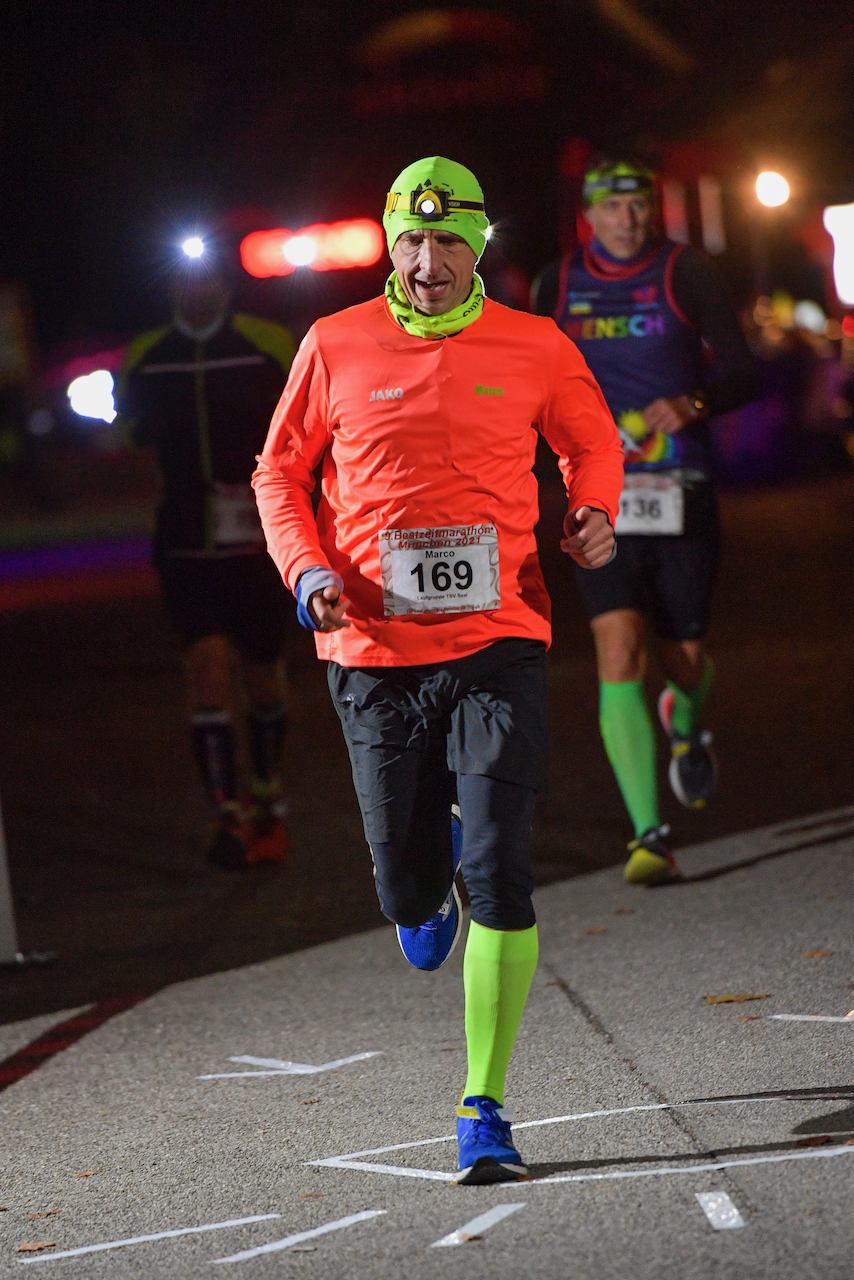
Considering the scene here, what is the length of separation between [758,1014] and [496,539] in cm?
166

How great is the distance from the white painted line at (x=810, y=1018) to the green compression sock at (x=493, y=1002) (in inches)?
47.2

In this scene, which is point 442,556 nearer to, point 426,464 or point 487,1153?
point 426,464

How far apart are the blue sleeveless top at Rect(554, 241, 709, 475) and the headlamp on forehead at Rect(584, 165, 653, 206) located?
220 mm

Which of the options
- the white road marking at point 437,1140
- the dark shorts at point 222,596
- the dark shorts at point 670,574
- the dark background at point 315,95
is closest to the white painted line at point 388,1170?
the white road marking at point 437,1140

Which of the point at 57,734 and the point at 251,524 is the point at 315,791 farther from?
the point at 57,734

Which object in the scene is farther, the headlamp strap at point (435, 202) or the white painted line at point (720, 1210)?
the headlamp strap at point (435, 202)

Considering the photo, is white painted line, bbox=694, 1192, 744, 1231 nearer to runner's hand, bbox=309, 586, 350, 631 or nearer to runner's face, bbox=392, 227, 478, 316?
runner's hand, bbox=309, 586, 350, 631

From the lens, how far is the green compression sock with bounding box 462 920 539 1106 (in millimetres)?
3699

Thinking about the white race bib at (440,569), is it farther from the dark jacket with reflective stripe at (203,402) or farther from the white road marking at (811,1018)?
the dark jacket with reflective stripe at (203,402)

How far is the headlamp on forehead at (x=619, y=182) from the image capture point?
6.19 m

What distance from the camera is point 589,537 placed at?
3.88 metres

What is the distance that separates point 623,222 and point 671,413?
27.1 inches

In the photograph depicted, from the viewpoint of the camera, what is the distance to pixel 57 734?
11008 millimetres

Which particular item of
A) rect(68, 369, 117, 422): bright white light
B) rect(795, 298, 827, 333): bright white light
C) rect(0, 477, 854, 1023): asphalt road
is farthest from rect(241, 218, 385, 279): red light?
rect(68, 369, 117, 422): bright white light
